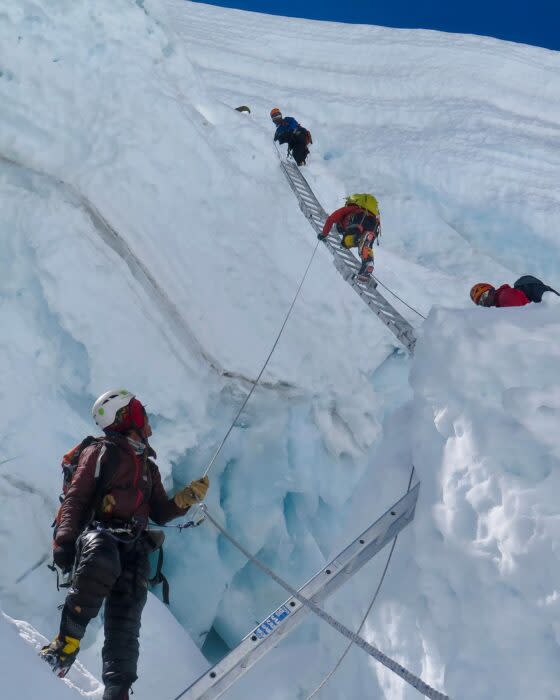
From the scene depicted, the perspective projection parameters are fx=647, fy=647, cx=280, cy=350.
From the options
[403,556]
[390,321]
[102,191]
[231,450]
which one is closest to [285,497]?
[231,450]

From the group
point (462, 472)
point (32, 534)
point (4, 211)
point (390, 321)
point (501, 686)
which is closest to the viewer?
point (501, 686)

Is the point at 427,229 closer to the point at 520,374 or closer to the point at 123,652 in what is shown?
the point at 520,374

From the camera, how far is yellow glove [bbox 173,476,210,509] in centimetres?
279

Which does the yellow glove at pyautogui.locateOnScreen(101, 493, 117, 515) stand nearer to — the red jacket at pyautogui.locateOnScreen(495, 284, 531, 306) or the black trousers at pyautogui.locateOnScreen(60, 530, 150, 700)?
the black trousers at pyautogui.locateOnScreen(60, 530, 150, 700)

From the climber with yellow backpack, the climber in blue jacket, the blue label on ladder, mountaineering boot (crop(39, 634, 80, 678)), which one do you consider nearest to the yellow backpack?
the climber with yellow backpack

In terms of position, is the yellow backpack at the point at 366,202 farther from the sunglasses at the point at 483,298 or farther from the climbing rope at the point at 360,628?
the climbing rope at the point at 360,628

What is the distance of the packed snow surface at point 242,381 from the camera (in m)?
2.12

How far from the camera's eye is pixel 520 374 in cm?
236

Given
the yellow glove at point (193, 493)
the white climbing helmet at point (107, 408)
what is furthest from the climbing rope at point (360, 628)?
the white climbing helmet at point (107, 408)

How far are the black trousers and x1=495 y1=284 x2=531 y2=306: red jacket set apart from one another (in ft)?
8.27

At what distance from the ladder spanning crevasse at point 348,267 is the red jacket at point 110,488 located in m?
1.86

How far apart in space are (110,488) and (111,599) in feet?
1.40

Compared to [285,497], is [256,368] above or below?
above

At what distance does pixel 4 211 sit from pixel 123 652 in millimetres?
3178
